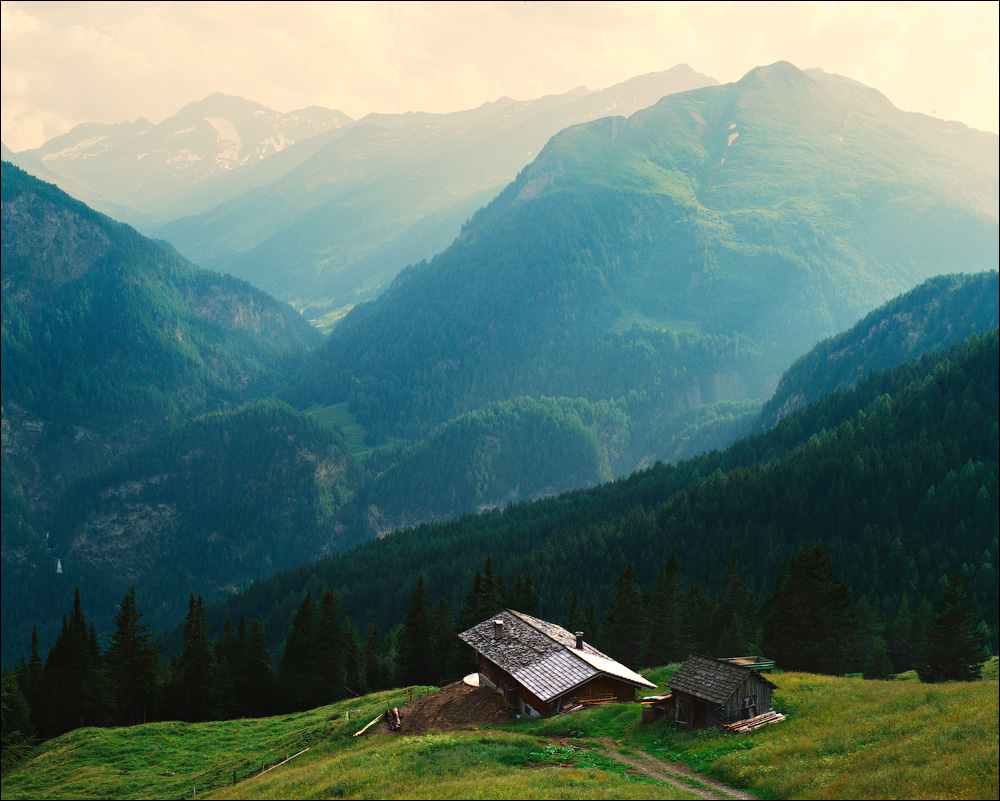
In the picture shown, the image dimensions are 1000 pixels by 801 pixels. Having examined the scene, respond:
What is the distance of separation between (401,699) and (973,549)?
98631 millimetres

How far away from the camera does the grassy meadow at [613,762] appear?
116ft

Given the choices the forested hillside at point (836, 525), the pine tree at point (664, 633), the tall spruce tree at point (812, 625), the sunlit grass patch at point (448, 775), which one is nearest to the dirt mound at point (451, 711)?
the sunlit grass patch at point (448, 775)

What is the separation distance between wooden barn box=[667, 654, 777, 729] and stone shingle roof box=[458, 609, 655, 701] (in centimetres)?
855

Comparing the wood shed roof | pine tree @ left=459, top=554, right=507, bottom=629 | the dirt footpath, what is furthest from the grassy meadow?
pine tree @ left=459, top=554, right=507, bottom=629

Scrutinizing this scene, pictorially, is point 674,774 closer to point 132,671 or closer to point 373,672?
point 373,672

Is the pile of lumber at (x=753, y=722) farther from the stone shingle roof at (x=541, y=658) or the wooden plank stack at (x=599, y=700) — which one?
the wooden plank stack at (x=599, y=700)

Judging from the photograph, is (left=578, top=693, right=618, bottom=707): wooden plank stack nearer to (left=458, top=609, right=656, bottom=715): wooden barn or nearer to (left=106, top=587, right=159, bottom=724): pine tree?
(left=458, top=609, right=656, bottom=715): wooden barn

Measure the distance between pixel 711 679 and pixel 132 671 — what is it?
251 ft

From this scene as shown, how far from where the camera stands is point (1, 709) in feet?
273

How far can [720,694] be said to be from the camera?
49719 mm

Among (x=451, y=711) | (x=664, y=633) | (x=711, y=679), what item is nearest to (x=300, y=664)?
(x=451, y=711)

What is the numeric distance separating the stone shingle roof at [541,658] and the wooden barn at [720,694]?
8.55 meters

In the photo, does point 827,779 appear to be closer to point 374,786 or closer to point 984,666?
point 374,786

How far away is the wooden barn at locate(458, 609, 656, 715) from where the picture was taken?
5872 cm
